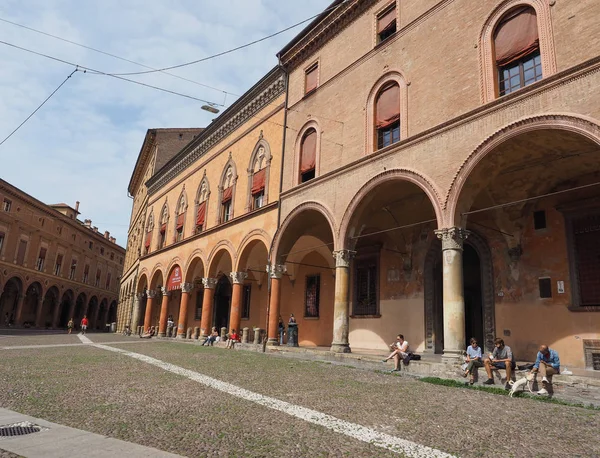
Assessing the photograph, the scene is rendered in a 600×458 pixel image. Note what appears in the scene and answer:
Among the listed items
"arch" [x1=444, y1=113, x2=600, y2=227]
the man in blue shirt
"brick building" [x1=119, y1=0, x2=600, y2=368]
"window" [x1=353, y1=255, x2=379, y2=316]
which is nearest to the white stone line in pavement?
the man in blue shirt

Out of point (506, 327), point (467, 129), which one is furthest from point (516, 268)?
point (467, 129)

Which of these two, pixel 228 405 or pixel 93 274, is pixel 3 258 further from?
pixel 228 405

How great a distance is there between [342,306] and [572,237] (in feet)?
20.8

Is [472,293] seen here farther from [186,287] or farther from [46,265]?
[46,265]

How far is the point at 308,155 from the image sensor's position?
1644 cm

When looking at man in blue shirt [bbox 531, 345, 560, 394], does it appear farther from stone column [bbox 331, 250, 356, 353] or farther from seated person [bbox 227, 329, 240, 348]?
seated person [bbox 227, 329, 240, 348]

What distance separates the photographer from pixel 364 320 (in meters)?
16.8

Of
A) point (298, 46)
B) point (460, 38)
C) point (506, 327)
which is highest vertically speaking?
point (298, 46)

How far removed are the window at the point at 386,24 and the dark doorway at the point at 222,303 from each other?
1632cm

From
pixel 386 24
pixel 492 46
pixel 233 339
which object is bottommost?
pixel 233 339

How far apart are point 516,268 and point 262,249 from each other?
37.3 ft

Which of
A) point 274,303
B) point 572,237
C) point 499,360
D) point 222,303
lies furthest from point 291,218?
point 222,303

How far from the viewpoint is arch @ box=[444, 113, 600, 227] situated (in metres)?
8.18

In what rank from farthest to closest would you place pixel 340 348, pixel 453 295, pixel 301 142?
pixel 301 142
pixel 340 348
pixel 453 295
